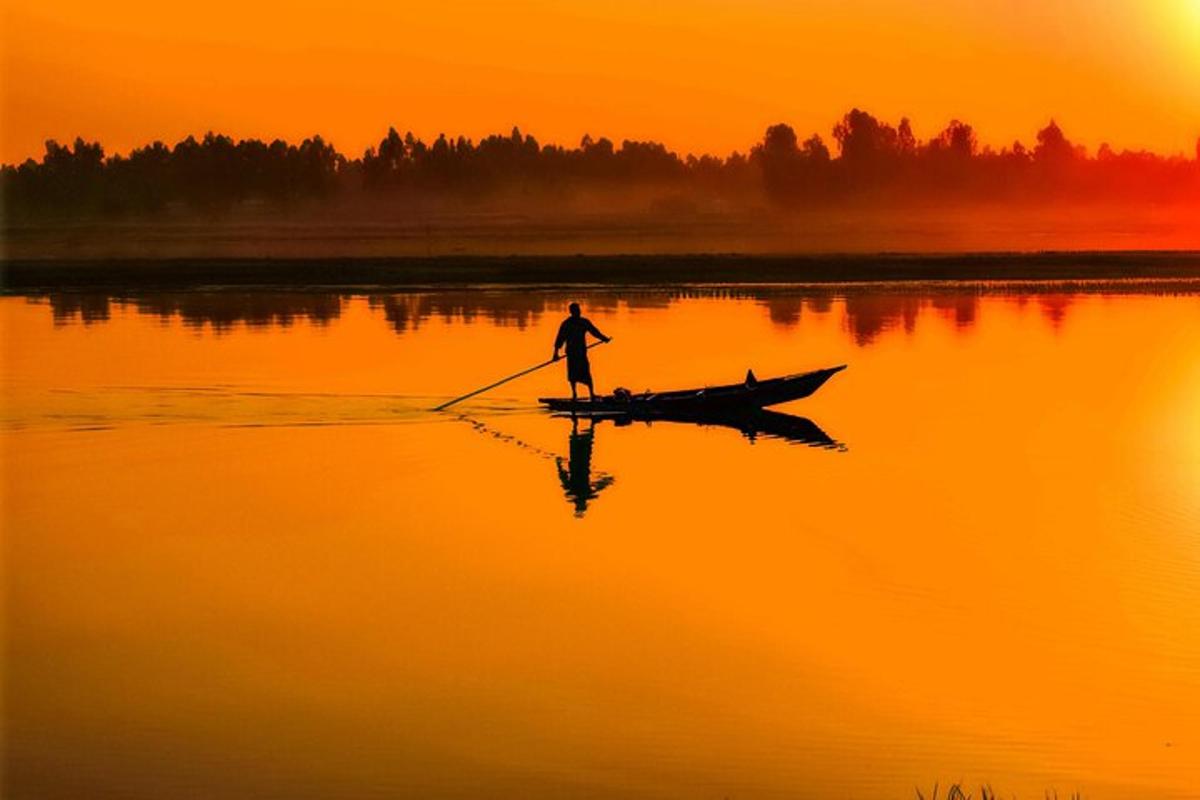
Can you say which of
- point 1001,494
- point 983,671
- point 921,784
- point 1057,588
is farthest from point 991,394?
point 921,784

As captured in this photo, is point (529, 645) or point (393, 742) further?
point (529, 645)

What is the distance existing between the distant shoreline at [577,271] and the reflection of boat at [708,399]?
55709 mm

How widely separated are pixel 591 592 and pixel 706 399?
42.7ft

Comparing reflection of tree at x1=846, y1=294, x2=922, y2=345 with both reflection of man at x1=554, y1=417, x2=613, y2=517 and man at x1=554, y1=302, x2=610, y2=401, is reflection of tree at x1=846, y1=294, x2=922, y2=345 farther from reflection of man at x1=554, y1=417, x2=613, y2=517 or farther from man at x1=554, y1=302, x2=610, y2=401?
reflection of man at x1=554, y1=417, x2=613, y2=517

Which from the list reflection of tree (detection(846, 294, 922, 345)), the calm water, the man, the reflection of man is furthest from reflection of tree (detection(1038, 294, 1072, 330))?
the reflection of man

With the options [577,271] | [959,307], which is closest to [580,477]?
[959,307]

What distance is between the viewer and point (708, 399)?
31250mm

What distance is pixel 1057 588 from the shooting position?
61.1ft

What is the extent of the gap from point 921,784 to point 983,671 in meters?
2.99

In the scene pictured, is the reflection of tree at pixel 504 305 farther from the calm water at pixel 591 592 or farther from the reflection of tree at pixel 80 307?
the calm water at pixel 591 592

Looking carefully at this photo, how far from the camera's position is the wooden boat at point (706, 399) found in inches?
1230

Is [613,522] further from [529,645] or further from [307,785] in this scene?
[307,785]

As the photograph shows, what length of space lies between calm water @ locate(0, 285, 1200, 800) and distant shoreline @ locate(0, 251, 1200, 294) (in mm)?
52541

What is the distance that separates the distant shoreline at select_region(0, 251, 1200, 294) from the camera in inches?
3570
